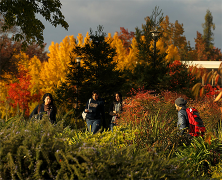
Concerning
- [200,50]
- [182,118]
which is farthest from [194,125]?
[200,50]

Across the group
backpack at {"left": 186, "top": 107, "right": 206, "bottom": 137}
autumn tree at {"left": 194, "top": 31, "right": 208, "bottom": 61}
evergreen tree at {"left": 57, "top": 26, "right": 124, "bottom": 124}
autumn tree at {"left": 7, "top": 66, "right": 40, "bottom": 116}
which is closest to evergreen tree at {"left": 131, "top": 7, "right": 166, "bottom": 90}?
evergreen tree at {"left": 57, "top": 26, "right": 124, "bottom": 124}

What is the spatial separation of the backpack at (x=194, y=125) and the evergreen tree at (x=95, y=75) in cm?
564

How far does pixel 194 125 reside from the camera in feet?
15.8

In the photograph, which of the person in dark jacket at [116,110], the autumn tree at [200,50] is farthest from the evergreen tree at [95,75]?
the autumn tree at [200,50]

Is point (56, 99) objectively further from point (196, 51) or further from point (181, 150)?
point (196, 51)

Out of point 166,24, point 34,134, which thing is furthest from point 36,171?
point 166,24

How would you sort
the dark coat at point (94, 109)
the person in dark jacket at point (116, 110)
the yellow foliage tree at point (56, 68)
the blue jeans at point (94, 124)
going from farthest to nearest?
the yellow foliage tree at point (56, 68)
the person in dark jacket at point (116, 110)
the dark coat at point (94, 109)
the blue jeans at point (94, 124)

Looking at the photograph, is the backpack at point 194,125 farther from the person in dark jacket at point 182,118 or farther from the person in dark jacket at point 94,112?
the person in dark jacket at point 94,112

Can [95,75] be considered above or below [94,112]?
above

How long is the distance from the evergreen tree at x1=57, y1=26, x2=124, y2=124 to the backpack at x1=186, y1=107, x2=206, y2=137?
564 cm

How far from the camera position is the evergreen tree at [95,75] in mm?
10398

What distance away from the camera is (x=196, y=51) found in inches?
2010

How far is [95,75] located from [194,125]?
257 inches

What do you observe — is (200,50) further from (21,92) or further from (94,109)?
(94,109)
